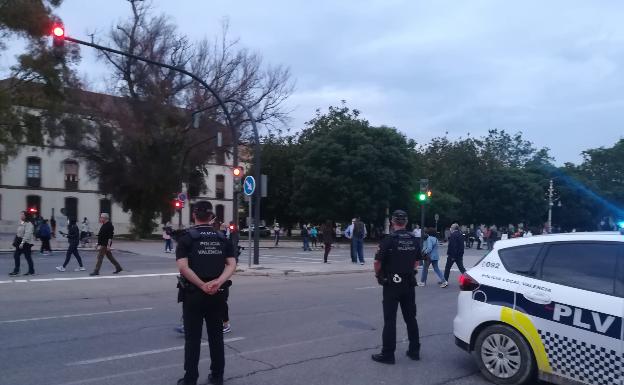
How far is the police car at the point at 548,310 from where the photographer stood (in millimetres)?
5090

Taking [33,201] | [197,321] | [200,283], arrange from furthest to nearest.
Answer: [33,201] → [197,321] → [200,283]

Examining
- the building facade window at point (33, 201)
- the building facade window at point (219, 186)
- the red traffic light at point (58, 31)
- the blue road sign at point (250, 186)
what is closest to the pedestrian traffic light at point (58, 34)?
the red traffic light at point (58, 31)

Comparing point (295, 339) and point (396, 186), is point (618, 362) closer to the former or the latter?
point (295, 339)

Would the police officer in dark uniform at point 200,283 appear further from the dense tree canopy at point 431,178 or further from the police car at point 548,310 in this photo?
the dense tree canopy at point 431,178

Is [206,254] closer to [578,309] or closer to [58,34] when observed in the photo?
[578,309]

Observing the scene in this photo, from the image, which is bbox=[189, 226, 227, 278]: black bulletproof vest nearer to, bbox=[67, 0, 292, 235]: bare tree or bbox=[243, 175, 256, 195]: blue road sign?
bbox=[243, 175, 256, 195]: blue road sign

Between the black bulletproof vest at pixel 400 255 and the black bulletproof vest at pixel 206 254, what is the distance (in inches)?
83.5

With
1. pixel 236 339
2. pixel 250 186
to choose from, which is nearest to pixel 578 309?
pixel 236 339

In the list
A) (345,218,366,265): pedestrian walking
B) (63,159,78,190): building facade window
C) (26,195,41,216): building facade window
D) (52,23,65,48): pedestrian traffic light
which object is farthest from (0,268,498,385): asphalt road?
(63,159,78,190): building facade window

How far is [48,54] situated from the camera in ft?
104

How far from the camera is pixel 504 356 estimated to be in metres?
5.79

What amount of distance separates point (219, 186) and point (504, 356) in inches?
2654

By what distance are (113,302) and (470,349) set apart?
25.1 ft

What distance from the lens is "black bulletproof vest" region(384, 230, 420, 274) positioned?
6566 millimetres
